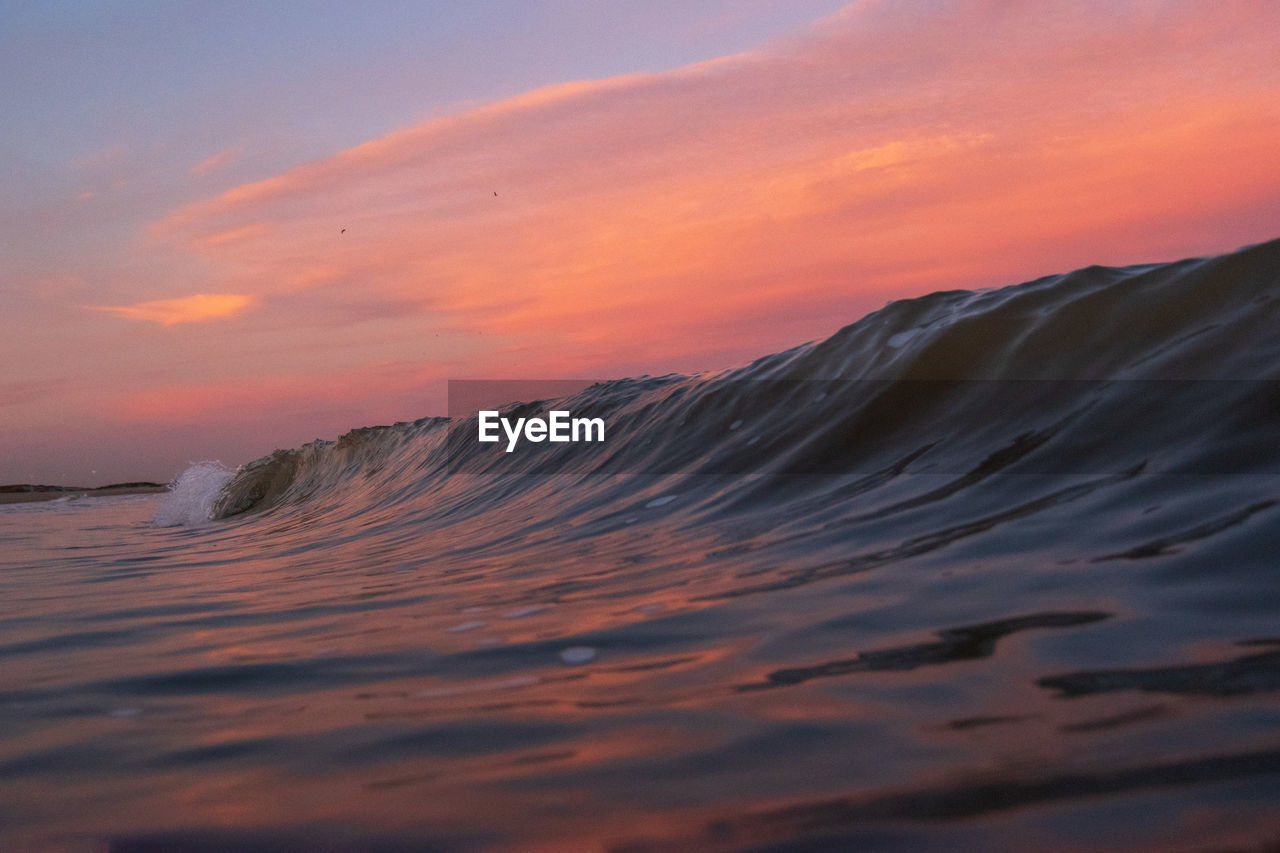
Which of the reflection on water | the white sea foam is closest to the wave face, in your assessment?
the reflection on water

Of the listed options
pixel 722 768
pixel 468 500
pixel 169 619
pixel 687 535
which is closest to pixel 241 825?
pixel 722 768

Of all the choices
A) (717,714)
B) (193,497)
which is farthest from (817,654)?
(193,497)

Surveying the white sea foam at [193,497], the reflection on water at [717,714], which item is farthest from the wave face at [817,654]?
the white sea foam at [193,497]

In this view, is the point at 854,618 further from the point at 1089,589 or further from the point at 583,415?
the point at 583,415

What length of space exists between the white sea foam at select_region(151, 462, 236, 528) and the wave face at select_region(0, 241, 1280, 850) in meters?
10.3

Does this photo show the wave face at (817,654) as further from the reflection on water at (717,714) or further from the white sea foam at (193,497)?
the white sea foam at (193,497)

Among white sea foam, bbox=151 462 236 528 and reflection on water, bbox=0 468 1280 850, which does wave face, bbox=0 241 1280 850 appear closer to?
reflection on water, bbox=0 468 1280 850

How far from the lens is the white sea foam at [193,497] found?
13.6 meters

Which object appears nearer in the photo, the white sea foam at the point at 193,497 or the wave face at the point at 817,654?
the wave face at the point at 817,654

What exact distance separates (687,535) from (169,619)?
1.82 metres

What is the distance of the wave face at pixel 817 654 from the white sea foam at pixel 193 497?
10.3m

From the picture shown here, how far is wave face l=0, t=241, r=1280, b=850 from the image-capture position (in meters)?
1.01

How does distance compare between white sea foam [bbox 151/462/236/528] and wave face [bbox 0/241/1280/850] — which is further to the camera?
white sea foam [bbox 151/462/236/528]

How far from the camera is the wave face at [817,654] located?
39.6 inches
